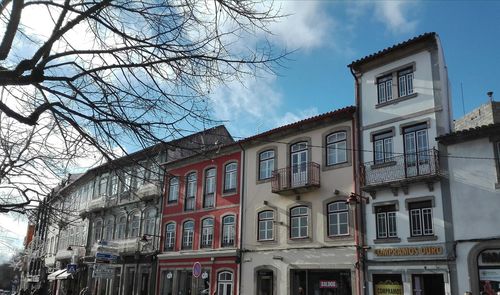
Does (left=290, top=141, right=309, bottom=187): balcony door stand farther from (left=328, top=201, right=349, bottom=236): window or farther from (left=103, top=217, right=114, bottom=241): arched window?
(left=103, top=217, right=114, bottom=241): arched window

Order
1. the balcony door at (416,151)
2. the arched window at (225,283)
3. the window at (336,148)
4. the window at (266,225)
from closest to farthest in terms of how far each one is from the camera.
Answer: the balcony door at (416,151)
the window at (336,148)
the window at (266,225)
the arched window at (225,283)

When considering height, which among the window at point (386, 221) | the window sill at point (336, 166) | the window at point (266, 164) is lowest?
the window at point (386, 221)

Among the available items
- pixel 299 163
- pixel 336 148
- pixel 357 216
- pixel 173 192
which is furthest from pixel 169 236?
pixel 357 216

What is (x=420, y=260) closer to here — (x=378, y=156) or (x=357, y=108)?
(x=378, y=156)

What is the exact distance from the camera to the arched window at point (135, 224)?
114ft


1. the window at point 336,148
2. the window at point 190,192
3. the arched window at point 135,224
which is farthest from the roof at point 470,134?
the arched window at point 135,224

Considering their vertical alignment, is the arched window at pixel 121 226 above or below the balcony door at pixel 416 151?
below

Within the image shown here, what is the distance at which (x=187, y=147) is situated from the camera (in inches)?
233

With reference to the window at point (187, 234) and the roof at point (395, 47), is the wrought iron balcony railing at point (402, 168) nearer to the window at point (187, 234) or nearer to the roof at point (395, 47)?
the roof at point (395, 47)

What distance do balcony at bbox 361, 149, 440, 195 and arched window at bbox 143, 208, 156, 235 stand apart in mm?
17206

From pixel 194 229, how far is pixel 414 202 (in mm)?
14715

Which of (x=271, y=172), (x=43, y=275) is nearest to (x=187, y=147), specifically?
(x=271, y=172)

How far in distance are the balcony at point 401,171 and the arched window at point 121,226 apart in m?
21.6

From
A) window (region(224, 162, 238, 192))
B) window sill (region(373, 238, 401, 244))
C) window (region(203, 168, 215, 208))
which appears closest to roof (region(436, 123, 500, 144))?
window sill (region(373, 238, 401, 244))
